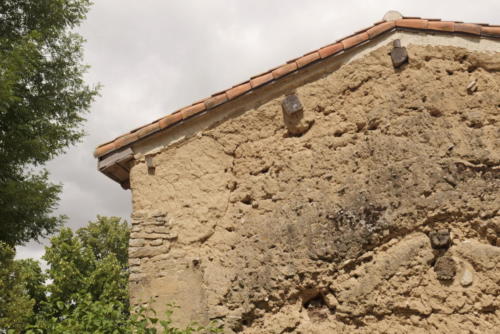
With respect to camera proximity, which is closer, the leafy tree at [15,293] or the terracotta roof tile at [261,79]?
the terracotta roof tile at [261,79]

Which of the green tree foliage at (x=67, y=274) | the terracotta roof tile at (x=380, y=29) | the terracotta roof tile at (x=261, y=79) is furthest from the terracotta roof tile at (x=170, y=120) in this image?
the green tree foliage at (x=67, y=274)

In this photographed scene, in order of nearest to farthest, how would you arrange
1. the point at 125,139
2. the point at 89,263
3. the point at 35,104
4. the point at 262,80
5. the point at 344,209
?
the point at 344,209 < the point at 262,80 < the point at 125,139 < the point at 35,104 < the point at 89,263

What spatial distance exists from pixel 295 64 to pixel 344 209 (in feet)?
5.44

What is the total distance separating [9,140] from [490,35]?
783 cm

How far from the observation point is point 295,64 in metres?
4.68

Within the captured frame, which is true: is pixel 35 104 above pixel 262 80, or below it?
above

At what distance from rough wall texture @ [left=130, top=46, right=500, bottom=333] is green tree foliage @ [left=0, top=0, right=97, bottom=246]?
4.23 m

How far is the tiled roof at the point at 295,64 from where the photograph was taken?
4.33 meters

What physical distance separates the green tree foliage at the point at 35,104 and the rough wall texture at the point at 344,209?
4227 millimetres

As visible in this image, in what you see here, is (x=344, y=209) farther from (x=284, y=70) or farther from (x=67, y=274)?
(x=67, y=274)

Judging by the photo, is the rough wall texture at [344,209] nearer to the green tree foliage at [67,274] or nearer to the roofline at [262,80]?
the roofline at [262,80]

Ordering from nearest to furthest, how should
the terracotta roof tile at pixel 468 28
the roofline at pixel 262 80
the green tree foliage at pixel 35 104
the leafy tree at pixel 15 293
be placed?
the terracotta roof tile at pixel 468 28, the roofline at pixel 262 80, the green tree foliage at pixel 35 104, the leafy tree at pixel 15 293

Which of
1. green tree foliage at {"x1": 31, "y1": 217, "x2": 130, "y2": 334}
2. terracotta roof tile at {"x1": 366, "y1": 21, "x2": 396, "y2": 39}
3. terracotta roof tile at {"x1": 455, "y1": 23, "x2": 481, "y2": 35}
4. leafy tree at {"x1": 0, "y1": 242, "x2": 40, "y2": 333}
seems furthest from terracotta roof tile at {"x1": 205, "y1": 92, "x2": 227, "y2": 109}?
green tree foliage at {"x1": 31, "y1": 217, "x2": 130, "y2": 334}

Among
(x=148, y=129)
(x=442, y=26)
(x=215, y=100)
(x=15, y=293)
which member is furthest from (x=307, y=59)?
(x=15, y=293)
